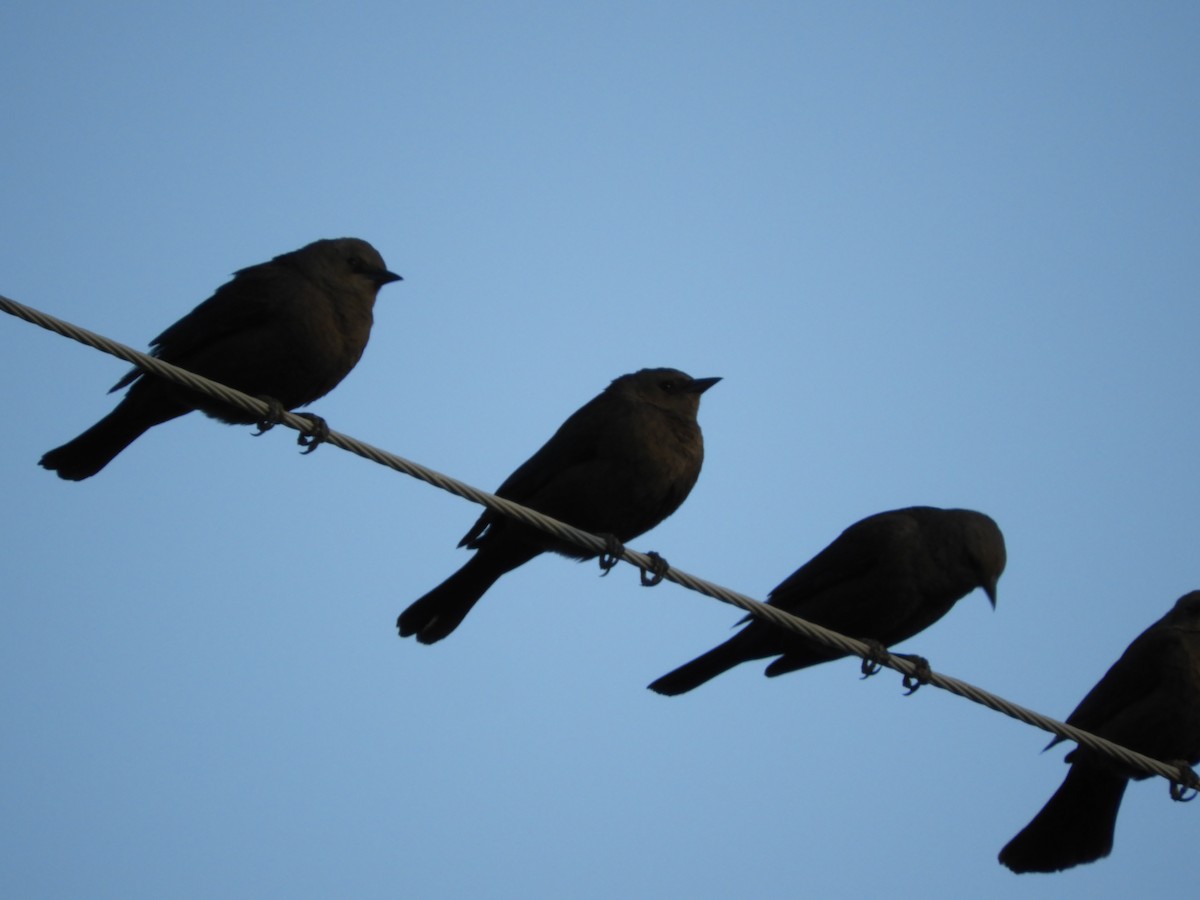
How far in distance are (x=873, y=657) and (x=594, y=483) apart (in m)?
1.54

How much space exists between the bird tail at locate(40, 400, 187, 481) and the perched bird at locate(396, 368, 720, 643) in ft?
5.19

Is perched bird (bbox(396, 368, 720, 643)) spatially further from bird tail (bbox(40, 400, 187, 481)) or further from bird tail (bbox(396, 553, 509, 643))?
bird tail (bbox(40, 400, 187, 481))

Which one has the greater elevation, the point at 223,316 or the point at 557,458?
the point at 223,316

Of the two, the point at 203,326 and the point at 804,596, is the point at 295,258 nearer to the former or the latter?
the point at 203,326

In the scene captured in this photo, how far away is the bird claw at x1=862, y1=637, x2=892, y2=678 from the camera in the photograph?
6.53 m

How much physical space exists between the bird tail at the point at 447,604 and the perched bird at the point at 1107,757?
340 centimetres

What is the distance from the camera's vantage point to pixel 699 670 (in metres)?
7.40

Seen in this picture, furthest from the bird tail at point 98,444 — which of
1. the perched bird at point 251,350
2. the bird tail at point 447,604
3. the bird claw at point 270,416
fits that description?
the bird tail at point 447,604

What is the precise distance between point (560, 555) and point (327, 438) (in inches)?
73.6

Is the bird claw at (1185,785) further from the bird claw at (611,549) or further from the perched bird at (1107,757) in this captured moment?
the bird claw at (611,549)

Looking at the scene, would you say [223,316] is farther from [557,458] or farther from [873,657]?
[873,657]

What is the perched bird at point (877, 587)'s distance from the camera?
7320 millimetres

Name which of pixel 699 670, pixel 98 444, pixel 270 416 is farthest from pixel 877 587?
pixel 98 444

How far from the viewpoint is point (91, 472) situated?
6941mm
